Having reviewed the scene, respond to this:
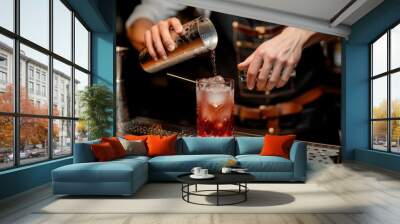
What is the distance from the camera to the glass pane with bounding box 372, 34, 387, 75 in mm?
7891

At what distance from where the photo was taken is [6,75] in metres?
4.55

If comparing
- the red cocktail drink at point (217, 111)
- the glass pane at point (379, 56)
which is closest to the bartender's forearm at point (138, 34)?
the red cocktail drink at point (217, 111)

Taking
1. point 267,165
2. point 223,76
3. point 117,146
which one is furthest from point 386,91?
point 117,146

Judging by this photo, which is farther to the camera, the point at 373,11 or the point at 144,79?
the point at 144,79

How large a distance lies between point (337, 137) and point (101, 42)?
5.52 metres

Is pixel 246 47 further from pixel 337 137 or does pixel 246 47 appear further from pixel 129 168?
pixel 129 168

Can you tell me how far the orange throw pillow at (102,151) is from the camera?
511 centimetres

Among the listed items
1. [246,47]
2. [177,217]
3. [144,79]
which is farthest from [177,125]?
[177,217]

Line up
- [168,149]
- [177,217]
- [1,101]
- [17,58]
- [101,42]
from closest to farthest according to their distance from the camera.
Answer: [177,217] → [1,101] → [17,58] → [168,149] → [101,42]

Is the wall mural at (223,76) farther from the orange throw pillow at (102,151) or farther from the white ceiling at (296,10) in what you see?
the orange throw pillow at (102,151)

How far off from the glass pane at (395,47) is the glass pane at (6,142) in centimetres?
659

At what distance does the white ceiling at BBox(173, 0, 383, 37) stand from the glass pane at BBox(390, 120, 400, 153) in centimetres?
212

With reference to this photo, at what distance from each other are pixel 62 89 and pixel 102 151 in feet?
5.93

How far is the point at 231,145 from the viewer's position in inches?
247
